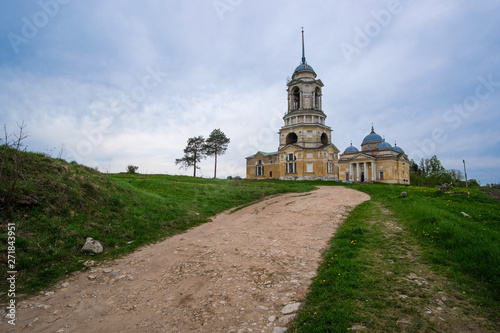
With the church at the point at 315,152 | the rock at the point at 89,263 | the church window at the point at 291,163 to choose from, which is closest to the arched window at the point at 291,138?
the church at the point at 315,152

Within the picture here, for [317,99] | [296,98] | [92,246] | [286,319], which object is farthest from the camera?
[296,98]

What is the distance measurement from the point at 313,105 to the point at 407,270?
4905 cm

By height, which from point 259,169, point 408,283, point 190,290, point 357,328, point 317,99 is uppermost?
point 317,99

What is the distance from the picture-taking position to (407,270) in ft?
18.8

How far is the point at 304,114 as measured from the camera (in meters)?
50.1

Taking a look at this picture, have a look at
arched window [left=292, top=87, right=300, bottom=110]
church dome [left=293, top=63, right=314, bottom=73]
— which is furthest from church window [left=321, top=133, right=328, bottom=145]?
church dome [left=293, top=63, right=314, bottom=73]

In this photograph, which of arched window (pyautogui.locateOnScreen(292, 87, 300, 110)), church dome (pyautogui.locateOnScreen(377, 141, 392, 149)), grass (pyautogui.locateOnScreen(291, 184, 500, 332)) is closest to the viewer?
grass (pyautogui.locateOnScreen(291, 184, 500, 332))

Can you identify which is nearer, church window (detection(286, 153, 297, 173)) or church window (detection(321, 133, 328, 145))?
church window (detection(286, 153, 297, 173))

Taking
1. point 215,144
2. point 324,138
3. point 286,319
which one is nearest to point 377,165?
point 324,138

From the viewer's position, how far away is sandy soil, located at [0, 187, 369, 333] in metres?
4.54

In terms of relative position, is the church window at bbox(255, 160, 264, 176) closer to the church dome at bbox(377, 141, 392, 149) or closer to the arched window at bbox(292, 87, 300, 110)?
the arched window at bbox(292, 87, 300, 110)

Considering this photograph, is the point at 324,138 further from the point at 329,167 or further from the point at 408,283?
the point at 408,283

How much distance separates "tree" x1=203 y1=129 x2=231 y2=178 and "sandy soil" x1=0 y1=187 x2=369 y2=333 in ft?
150

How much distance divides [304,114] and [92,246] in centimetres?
4724
